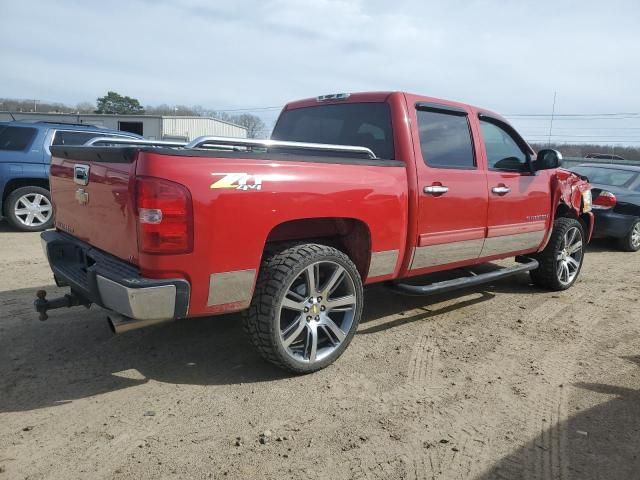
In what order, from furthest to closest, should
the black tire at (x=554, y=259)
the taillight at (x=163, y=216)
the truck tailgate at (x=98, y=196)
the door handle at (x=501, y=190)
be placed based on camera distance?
the black tire at (x=554, y=259) < the door handle at (x=501, y=190) < the truck tailgate at (x=98, y=196) < the taillight at (x=163, y=216)

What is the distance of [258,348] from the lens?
127 inches

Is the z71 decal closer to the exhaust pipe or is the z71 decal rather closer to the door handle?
the exhaust pipe

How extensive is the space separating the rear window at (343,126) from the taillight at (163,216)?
6.00 feet

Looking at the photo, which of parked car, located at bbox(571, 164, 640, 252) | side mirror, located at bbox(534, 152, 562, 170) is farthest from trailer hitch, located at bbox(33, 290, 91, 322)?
parked car, located at bbox(571, 164, 640, 252)

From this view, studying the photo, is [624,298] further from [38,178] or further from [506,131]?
[38,178]

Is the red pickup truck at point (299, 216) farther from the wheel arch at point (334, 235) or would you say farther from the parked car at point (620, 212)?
the parked car at point (620, 212)

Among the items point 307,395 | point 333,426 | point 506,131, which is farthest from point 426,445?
point 506,131

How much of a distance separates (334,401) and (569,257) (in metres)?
3.99

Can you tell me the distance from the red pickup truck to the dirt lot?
0.40 meters

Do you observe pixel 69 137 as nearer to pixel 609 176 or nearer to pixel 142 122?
pixel 609 176

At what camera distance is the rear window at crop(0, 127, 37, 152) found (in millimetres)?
8203

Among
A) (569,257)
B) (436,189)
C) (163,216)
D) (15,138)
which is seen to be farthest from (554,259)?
(15,138)

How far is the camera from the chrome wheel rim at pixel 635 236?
874cm

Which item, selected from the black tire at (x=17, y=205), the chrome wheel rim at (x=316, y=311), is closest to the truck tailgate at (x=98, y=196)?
the chrome wheel rim at (x=316, y=311)
